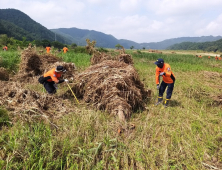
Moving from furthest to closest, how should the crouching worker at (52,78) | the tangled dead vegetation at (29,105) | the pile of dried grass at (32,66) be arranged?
1. the pile of dried grass at (32,66)
2. the crouching worker at (52,78)
3. the tangled dead vegetation at (29,105)

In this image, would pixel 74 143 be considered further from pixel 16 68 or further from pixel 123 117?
pixel 16 68

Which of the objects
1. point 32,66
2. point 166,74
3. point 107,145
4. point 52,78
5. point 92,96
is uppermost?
point 166,74

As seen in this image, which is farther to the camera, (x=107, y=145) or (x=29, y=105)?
(x=29, y=105)

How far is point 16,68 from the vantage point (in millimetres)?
8570

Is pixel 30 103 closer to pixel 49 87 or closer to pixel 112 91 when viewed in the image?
pixel 49 87

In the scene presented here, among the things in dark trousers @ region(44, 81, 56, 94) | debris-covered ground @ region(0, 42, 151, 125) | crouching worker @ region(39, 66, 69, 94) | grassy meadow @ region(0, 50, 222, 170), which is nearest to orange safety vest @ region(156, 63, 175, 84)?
debris-covered ground @ region(0, 42, 151, 125)

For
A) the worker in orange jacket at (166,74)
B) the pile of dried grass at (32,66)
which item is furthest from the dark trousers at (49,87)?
the worker in orange jacket at (166,74)

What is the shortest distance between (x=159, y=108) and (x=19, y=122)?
3.80 metres

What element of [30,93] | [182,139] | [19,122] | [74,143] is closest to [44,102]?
[30,93]

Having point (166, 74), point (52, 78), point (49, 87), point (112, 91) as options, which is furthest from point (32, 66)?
point (166, 74)

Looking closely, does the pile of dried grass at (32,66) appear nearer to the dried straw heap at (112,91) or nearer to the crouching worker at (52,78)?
the crouching worker at (52,78)

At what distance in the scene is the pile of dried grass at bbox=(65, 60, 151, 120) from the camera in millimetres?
3920

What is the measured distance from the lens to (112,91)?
4.10 meters

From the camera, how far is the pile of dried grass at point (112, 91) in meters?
3.92
